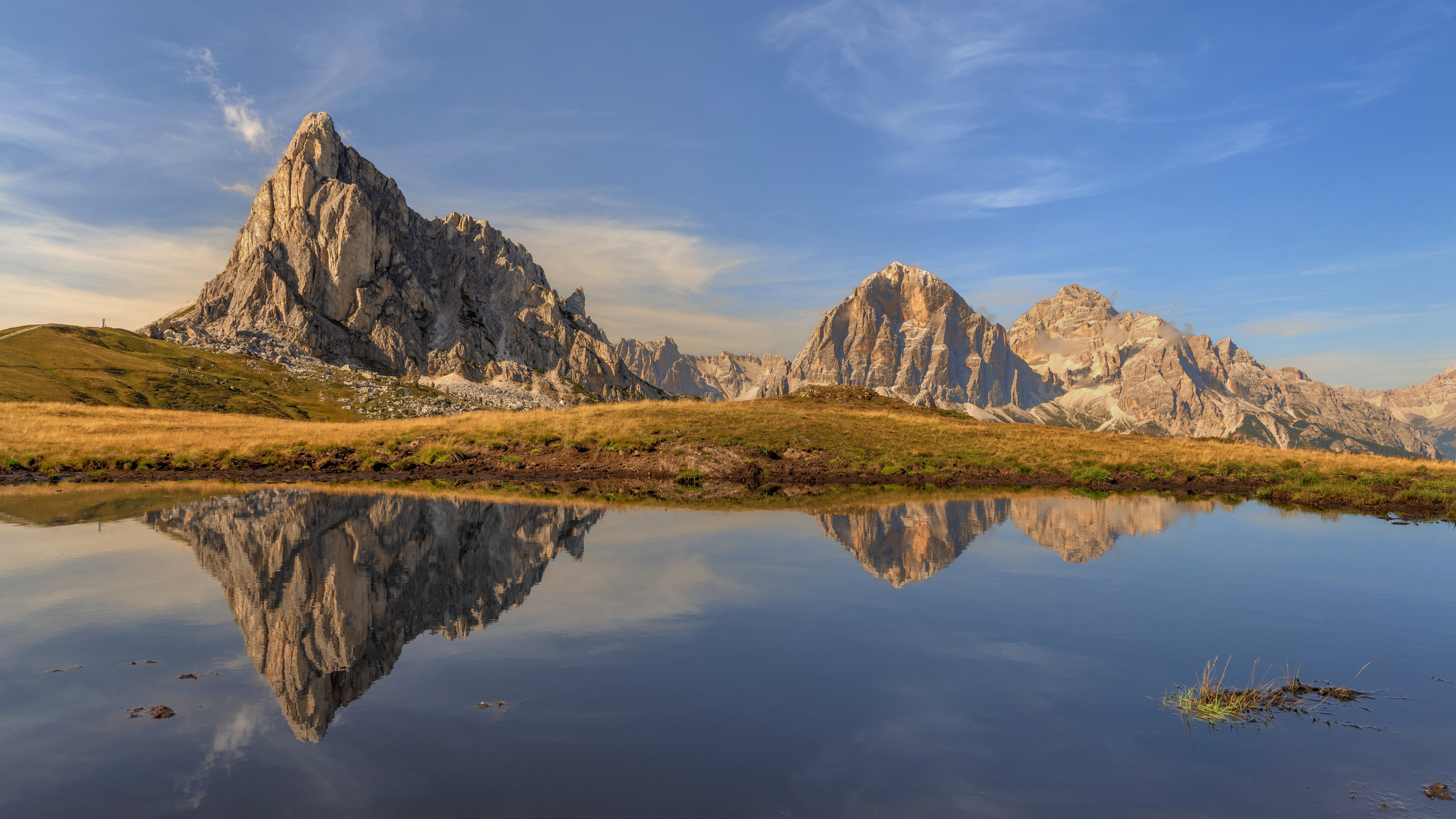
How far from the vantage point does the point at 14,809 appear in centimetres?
689

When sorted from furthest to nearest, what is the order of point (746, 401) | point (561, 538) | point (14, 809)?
point (746, 401)
point (561, 538)
point (14, 809)

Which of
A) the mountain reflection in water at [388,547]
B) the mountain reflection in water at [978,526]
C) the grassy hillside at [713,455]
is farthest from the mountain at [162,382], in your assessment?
the mountain reflection in water at [978,526]

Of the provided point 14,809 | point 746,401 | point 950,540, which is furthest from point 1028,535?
point 746,401

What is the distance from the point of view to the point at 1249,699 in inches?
397

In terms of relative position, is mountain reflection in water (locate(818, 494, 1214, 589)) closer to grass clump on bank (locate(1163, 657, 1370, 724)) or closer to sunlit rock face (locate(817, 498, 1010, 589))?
sunlit rock face (locate(817, 498, 1010, 589))

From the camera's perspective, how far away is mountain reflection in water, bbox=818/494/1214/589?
63.5 feet

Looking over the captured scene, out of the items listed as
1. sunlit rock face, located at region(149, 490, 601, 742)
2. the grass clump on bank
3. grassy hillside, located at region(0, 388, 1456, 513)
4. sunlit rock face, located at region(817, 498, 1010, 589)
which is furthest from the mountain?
the grass clump on bank

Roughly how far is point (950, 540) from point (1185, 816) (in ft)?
48.9

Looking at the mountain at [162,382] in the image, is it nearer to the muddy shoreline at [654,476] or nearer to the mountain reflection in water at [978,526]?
the muddy shoreline at [654,476]

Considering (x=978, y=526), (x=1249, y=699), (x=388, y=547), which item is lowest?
(x=388, y=547)

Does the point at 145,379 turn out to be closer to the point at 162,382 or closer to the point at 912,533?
the point at 162,382

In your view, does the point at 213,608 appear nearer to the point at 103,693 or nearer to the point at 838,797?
the point at 103,693

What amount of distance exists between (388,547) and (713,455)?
2471cm

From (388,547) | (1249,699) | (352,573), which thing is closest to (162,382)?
(388,547)
